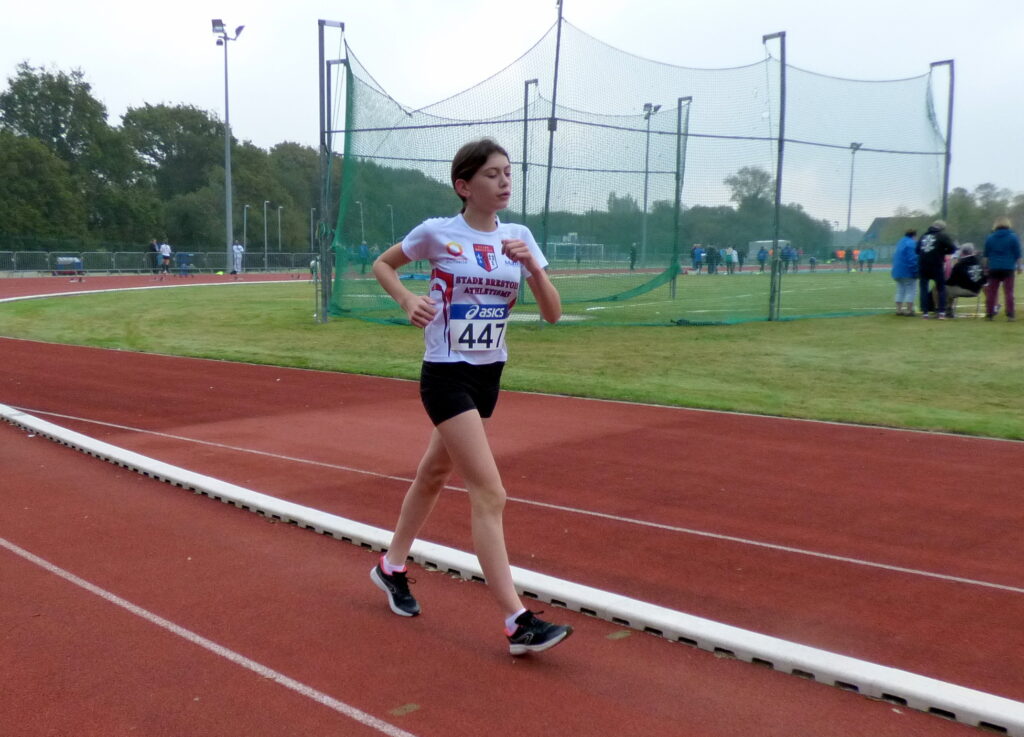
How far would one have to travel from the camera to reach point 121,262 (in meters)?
51.4

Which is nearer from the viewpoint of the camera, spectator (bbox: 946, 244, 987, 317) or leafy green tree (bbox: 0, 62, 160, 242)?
spectator (bbox: 946, 244, 987, 317)

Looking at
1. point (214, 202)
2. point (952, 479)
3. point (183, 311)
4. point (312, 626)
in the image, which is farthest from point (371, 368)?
point (214, 202)

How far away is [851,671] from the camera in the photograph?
3.68 m

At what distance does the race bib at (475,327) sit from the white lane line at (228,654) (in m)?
1.40

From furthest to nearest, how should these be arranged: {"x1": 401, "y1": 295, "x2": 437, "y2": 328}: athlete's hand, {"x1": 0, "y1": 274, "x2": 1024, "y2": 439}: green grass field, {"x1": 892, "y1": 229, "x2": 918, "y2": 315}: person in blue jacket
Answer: {"x1": 892, "y1": 229, "x2": 918, "y2": 315}: person in blue jacket, {"x1": 0, "y1": 274, "x2": 1024, "y2": 439}: green grass field, {"x1": 401, "y1": 295, "x2": 437, "y2": 328}: athlete's hand

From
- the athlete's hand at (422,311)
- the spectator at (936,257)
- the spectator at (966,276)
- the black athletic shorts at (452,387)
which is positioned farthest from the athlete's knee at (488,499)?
the spectator at (966,276)

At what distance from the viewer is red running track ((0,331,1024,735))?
363cm

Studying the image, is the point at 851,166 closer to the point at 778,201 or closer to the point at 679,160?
the point at 778,201

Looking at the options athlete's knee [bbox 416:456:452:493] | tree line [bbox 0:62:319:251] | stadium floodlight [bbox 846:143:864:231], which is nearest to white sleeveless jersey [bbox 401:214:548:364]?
athlete's knee [bbox 416:456:452:493]

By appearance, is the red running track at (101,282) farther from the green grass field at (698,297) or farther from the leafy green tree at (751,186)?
the leafy green tree at (751,186)

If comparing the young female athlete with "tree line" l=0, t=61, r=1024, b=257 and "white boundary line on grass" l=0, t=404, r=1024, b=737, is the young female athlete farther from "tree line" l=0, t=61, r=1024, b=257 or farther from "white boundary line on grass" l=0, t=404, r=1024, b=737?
"tree line" l=0, t=61, r=1024, b=257

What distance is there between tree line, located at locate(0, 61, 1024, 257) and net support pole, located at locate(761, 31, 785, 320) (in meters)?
0.16

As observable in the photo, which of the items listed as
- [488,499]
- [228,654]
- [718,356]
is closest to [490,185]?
[488,499]

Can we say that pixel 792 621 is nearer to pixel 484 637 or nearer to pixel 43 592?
pixel 484 637
